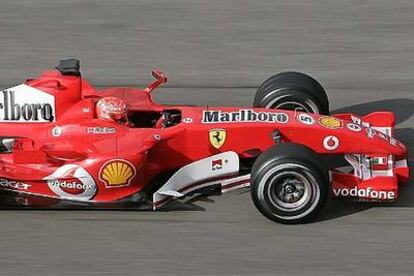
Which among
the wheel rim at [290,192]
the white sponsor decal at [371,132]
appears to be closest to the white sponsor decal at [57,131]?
the wheel rim at [290,192]

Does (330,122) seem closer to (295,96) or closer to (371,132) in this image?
(371,132)

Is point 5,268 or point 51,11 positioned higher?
point 51,11

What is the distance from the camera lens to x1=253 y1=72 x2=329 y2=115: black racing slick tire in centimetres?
951

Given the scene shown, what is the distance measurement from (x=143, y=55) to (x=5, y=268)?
16.7ft

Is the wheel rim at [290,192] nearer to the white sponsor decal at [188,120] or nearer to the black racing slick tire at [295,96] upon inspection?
the white sponsor decal at [188,120]

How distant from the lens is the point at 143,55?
1226cm

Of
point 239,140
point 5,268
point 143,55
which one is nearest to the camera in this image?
point 5,268

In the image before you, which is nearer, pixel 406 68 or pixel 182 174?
pixel 182 174

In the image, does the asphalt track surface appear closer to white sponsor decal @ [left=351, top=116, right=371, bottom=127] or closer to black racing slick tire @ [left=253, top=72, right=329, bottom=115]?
white sponsor decal @ [left=351, top=116, right=371, bottom=127]

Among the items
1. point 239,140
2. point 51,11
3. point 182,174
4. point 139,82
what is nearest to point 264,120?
point 239,140

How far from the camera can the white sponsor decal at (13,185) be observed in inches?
328

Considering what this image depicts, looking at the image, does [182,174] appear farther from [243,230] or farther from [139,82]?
[139,82]

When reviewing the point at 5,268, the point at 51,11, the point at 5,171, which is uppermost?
the point at 51,11

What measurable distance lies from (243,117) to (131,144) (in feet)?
3.31
